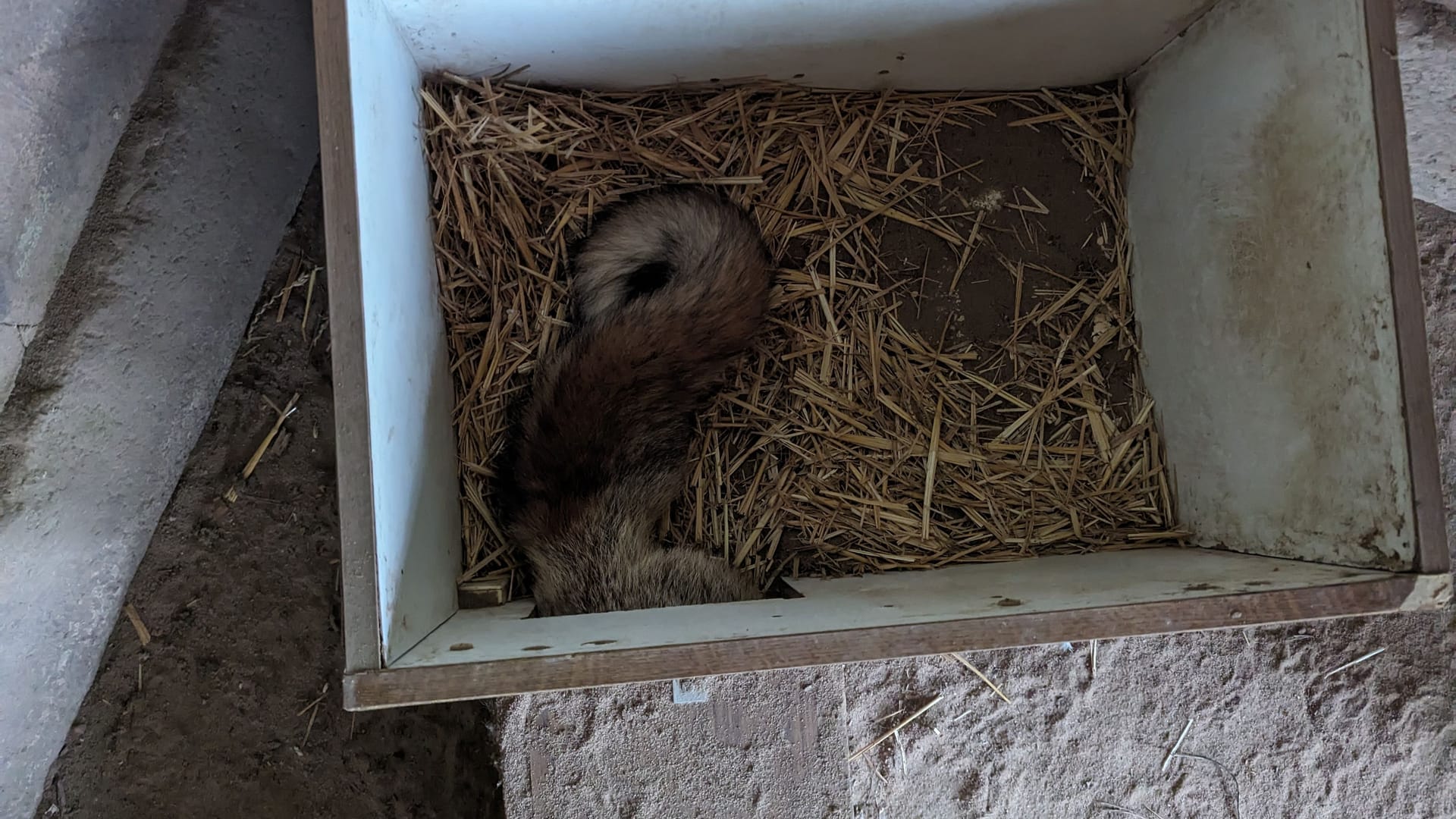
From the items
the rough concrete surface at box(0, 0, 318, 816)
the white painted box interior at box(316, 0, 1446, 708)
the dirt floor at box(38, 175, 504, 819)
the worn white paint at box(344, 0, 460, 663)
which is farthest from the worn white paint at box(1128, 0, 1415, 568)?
the rough concrete surface at box(0, 0, 318, 816)

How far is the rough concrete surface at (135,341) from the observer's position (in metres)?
1.61

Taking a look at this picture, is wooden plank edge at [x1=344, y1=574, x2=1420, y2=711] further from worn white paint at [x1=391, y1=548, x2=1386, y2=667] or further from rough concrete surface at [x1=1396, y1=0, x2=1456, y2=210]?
rough concrete surface at [x1=1396, y1=0, x2=1456, y2=210]

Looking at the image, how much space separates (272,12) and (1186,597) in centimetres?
213

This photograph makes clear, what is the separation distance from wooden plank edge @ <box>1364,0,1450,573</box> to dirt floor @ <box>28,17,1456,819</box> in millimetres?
815

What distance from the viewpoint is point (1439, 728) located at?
2.04m

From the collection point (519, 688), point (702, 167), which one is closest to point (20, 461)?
point (519, 688)

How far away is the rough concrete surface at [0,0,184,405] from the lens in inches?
56.6

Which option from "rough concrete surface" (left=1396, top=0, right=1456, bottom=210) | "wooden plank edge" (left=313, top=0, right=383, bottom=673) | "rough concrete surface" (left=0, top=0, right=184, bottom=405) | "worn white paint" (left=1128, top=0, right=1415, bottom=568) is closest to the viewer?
Result: "wooden plank edge" (left=313, top=0, right=383, bottom=673)

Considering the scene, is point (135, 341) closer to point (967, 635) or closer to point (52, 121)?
point (52, 121)

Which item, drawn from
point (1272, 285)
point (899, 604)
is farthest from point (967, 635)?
point (1272, 285)

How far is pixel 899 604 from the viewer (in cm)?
137

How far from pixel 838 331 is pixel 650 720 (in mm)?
930

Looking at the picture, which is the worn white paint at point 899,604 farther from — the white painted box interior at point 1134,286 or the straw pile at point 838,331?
the straw pile at point 838,331

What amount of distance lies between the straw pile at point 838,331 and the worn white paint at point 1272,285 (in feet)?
0.36
